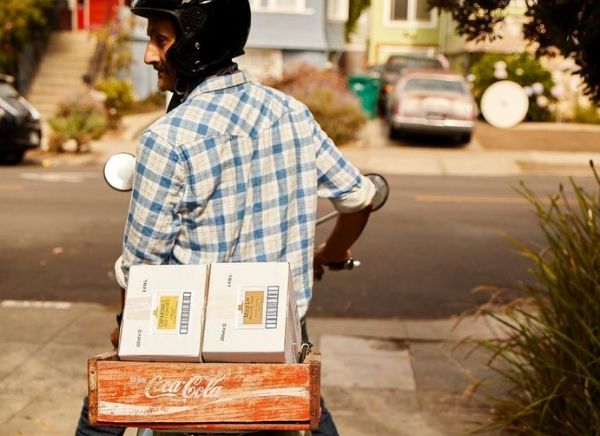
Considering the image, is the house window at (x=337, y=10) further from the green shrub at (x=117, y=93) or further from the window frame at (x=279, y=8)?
the green shrub at (x=117, y=93)

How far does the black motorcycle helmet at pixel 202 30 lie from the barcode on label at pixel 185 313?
67 cm

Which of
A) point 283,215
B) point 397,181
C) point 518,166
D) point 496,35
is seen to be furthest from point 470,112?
point 283,215

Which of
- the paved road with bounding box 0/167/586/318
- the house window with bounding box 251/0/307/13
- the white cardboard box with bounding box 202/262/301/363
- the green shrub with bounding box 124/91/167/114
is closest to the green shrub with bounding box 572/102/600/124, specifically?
the house window with bounding box 251/0/307/13

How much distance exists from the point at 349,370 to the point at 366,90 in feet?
74.1

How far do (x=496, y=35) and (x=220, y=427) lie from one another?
2.92m

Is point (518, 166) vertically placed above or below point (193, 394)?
below

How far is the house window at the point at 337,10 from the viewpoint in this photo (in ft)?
103

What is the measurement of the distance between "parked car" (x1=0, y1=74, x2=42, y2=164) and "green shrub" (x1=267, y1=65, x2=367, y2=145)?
18.1 feet

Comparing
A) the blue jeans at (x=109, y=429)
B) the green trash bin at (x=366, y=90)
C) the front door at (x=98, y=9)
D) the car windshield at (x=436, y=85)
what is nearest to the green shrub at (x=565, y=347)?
Result: the blue jeans at (x=109, y=429)

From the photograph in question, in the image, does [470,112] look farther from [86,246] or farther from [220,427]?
[220,427]

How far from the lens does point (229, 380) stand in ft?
7.96

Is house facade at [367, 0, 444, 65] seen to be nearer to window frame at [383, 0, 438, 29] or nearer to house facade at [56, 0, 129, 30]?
window frame at [383, 0, 438, 29]

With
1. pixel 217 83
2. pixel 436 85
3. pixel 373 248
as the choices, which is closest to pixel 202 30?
pixel 217 83

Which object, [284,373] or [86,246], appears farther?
[86,246]
